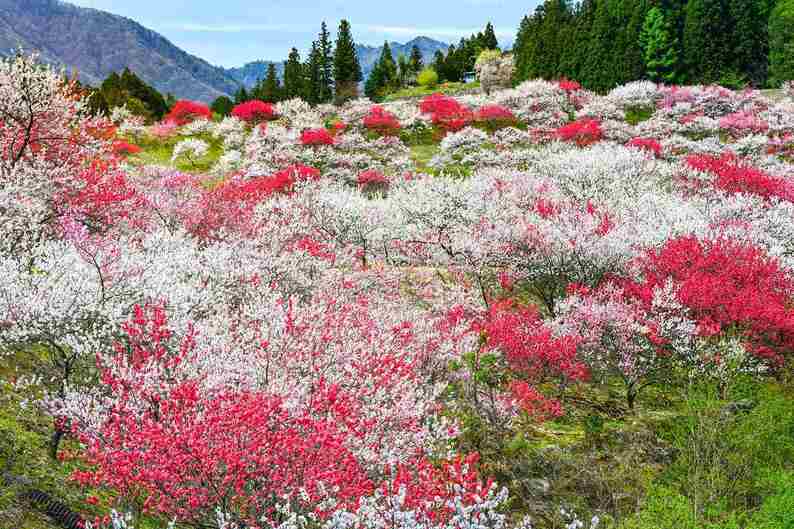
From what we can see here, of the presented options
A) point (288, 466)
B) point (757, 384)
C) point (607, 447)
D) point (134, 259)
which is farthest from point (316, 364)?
point (757, 384)

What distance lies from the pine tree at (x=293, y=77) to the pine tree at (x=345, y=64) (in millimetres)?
4862

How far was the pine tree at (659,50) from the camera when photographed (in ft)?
199

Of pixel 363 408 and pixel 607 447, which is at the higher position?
pixel 363 408

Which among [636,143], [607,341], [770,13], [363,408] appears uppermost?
[770,13]

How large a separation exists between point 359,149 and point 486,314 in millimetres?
25578

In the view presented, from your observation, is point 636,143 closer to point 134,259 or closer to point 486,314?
point 486,314

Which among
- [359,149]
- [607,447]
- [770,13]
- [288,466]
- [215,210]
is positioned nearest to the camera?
[288,466]

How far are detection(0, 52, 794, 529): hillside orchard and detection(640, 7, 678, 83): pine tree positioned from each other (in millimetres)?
34370

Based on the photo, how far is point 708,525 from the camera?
10094mm

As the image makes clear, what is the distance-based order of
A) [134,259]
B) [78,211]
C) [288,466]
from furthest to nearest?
[78,211] < [134,259] < [288,466]

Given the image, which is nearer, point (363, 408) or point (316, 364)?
point (363, 408)

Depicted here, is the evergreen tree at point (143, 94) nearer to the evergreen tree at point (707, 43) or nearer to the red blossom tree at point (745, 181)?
the red blossom tree at point (745, 181)

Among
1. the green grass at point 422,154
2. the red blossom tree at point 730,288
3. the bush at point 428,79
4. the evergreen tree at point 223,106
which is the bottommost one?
the red blossom tree at point 730,288

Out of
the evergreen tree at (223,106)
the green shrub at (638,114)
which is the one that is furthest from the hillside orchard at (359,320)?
the evergreen tree at (223,106)
